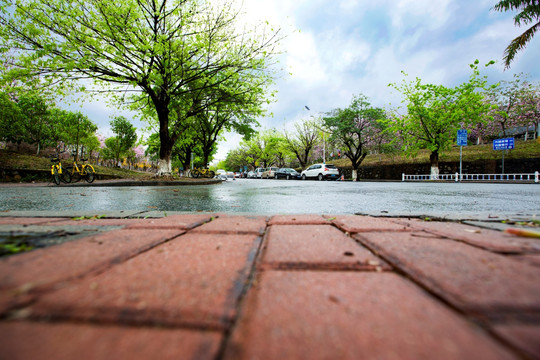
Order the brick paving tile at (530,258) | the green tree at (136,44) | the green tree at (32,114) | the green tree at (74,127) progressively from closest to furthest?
1. the brick paving tile at (530,258)
2. the green tree at (136,44)
3. the green tree at (32,114)
4. the green tree at (74,127)

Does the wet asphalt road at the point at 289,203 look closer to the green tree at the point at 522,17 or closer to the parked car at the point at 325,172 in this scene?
the green tree at the point at 522,17

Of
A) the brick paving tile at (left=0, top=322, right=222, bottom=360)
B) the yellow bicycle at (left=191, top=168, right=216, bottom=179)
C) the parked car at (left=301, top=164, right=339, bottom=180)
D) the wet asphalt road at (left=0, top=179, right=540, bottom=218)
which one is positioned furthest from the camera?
the parked car at (left=301, top=164, right=339, bottom=180)

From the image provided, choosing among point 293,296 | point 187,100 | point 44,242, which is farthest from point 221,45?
point 293,296

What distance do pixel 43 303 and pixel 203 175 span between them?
22764mm

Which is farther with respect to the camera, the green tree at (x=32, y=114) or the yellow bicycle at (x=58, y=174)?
the green tree at (x=32, y=114)

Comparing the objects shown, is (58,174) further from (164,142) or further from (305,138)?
(305,138)

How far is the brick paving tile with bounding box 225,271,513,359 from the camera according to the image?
1.67 ft

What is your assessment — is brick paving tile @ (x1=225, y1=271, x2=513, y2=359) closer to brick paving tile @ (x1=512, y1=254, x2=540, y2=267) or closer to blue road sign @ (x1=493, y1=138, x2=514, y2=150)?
brick paving tile @ (x1=512, y1=254, x2=540, y2=267)

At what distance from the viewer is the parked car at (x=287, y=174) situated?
30.7m

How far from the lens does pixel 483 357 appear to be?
50 cm

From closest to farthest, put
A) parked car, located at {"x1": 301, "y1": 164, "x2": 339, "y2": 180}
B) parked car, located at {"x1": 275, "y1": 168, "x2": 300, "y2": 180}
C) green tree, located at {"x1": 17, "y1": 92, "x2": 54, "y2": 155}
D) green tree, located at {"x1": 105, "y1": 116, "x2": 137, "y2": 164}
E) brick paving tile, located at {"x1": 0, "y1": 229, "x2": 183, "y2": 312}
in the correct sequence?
1. brick paving tile, located at {"x1": 0, "y1": 229, "x2": 183, "y2": 312}
2. green tree, located at {"x1": 17, "y1": 92, "x2": 54, "y2": 155}
3. parked car, located at {"x1": 301, "y1": 164, "x2": 339, "y2": 180}
4. green tree, located at {"x1": 105, "y1": 116, "x2": 137, "y2": 164}
5. parked car, located at {"x1": 275, "y1": 168, "x2": 300, "y2": 180}

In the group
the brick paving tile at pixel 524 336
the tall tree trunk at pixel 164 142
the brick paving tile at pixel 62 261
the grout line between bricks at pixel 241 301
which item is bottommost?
the grout line between bricks at pixel 241 301

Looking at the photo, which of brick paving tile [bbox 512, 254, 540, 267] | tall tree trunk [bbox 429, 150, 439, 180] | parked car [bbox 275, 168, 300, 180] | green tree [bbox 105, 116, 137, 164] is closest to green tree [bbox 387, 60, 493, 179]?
tall tree trunk [bbox 429, 150, 439, 180]

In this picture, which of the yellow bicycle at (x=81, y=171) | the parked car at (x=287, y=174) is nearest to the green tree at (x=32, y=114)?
the yellow bicycle at (x=81, y=171)
